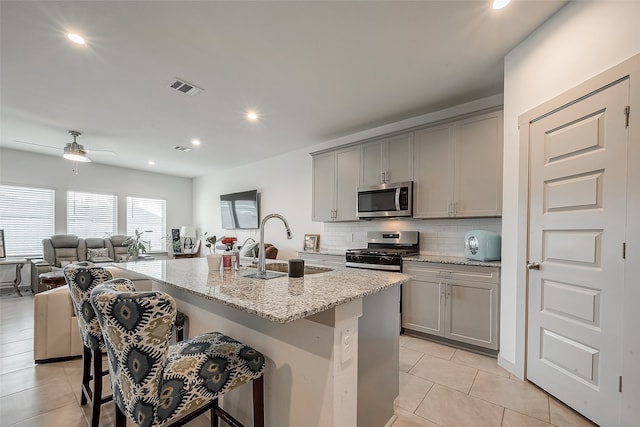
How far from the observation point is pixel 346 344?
123 cm

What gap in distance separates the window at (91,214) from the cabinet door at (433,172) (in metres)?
6.83

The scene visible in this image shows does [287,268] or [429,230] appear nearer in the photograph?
[287,268]

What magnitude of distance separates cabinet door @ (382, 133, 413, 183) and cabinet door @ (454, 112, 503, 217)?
0.54m

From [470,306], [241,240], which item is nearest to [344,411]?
[470,306]

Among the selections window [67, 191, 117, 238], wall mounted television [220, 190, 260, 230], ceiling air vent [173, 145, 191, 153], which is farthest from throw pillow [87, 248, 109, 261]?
ceiling air vent [173, 145, 191, 153]

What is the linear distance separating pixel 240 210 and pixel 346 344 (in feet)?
17.3

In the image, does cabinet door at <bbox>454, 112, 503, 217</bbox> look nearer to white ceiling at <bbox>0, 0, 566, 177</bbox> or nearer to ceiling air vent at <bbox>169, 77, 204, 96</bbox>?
white ceiling at <bbox>0, 0, 566, 177</bbox>

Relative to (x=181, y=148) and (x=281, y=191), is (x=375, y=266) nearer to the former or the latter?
(x=281, y=191)

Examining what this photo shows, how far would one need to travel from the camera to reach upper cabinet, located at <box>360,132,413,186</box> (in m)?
3.41

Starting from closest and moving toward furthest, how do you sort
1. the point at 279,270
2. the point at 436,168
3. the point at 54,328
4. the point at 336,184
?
the point at 279,270 < the point at 54,328 < the point at 436,168 < the point at 336,184

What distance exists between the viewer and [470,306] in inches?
106

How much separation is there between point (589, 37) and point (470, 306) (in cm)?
226

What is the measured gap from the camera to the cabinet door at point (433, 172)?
308 cm

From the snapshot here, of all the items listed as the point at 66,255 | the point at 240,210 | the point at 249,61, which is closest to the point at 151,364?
the point at 249,61
